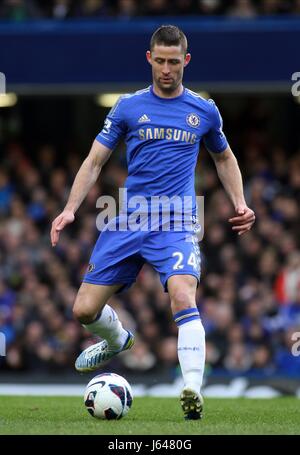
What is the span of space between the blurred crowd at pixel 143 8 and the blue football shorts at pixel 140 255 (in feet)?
32.5

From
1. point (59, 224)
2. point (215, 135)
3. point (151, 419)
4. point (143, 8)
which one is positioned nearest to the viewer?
point (59, 224)

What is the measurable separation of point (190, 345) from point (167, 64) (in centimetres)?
194

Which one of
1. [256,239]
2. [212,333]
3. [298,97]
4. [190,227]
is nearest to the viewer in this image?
[190,227]

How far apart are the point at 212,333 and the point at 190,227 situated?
24.8 ft

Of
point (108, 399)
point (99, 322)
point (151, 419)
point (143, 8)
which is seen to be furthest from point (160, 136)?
point (143, 8)

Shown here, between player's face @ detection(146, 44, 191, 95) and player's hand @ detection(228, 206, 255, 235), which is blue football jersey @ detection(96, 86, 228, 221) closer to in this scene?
player's face @ detection(146, 44, 191, 95)

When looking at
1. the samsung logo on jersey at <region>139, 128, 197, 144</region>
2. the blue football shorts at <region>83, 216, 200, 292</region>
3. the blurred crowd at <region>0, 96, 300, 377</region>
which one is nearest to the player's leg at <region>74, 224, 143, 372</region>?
the blue football shorts at <region>83, 216, 200, 292</region>

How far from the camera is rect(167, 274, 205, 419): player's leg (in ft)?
25.4

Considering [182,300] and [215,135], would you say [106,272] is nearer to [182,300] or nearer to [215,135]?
[182,300]

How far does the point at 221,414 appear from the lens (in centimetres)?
891

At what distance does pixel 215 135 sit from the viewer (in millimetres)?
8633

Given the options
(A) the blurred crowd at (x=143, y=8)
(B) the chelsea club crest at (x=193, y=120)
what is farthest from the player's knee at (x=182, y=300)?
(A) the blurred crowd at (x=143, y=8)
